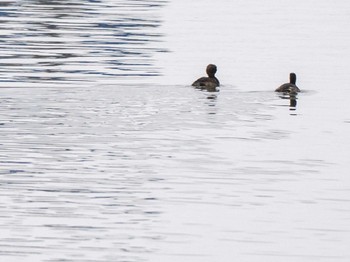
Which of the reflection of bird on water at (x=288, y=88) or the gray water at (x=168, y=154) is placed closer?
the gray water at (x=168, y=154)

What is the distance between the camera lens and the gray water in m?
16.9

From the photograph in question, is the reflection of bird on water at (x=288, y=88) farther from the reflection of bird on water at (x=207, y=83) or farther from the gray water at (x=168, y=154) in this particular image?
the reflection of bird on water at (x=207, y=83)

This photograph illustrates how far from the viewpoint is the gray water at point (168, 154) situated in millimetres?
16917

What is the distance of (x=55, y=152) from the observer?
71.1 feet

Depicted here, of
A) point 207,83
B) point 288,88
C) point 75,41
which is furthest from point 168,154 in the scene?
point 75,41

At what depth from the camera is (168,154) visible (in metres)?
21.9

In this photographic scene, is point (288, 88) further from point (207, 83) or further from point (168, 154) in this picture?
point (168, 154)

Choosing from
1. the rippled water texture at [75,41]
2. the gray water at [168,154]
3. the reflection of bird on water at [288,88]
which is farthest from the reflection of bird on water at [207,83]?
the rippled water texture at [75,41]

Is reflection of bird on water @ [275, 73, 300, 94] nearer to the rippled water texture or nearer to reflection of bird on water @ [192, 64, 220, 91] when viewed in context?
reflection of bird on water @ [192, 64, 220, 91]

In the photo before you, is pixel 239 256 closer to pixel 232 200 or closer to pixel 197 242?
pixel 197 242

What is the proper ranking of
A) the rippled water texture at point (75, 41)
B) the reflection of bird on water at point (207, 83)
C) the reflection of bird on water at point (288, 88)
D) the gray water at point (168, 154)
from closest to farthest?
the gray water at point (168, 154), the reflection of bird on water at point (207, 83), the reflection of bird on water at point (288, 88), the rippled water texture at point (75, 41)

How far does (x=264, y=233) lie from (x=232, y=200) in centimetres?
159

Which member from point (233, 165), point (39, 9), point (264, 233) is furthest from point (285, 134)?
point (39, 9)

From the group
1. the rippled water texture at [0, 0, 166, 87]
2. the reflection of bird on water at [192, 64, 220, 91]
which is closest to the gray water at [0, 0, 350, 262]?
the rippled water texture at [0, 0, 166, 87]
